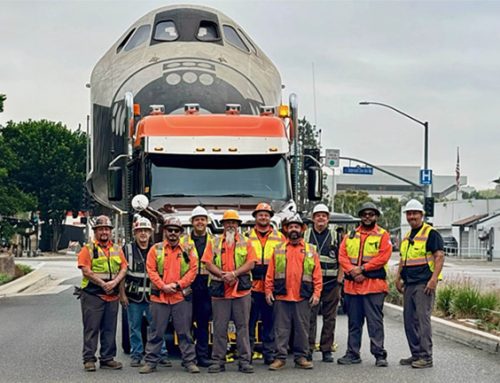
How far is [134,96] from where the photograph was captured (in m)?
16.1

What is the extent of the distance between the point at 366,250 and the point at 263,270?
1.25m

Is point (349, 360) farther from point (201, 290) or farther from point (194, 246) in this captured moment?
point (194, 246)

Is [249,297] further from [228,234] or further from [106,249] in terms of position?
[106,249]

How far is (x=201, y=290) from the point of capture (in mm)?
11586

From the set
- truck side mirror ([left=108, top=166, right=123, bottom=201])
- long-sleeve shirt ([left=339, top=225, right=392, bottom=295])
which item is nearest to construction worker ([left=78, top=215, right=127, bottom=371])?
truck side mirror ([left=108, top=166, right=123, bottom=201])

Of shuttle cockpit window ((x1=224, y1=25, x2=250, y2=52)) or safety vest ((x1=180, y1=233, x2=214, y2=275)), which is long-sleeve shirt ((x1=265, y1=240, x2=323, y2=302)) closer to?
safety vest ((x1=180, y1=233, x2=214, y2=275))

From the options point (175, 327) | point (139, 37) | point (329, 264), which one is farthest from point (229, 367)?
point (139, 37)

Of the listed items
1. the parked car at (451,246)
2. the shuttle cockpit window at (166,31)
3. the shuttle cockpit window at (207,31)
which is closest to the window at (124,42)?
the shuttle cockpit window at (166,31)

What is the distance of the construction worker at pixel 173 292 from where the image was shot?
11219 millimetres

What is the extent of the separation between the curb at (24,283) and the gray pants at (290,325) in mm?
13937

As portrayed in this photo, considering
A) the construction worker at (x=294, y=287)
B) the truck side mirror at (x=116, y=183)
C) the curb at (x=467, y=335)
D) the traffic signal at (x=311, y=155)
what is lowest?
the curb at (x=467, y=335)

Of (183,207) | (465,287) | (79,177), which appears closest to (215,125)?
(183,207)

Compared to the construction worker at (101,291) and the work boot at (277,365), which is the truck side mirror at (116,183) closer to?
the construction worker at (101,291)

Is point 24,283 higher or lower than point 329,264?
lower
